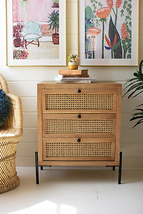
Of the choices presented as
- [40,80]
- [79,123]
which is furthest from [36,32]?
[79,123]

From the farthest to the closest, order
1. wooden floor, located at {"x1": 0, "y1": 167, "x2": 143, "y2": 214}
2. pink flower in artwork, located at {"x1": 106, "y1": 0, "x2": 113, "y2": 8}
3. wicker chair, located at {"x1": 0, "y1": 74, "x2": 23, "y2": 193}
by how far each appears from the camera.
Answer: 1. pink flower in artwork, located at {"x1": 106, "y1": 0, "x2": 113, "y2": 8}
2. wicker chair, located at {"x1": 0, "y1": 74, "x2": 23, "y2": 193}
3. wooden floor, located at {"x1": 0, "y1": 167, "x2": 143, "y2": 214}

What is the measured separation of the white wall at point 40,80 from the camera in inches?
86.8

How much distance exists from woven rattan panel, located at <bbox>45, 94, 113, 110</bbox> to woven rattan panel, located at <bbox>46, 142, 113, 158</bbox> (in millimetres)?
300

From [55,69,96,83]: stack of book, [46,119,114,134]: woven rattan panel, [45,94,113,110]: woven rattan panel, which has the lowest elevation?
[46,119,114,134]: woven rattan panel

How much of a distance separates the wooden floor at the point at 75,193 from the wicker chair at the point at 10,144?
0.08 meters

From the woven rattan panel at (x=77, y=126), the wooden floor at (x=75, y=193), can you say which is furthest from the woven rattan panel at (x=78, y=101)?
the wooden floor at (x=75, y=193)

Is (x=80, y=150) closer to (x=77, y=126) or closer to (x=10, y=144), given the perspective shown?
(x=77, y=126)

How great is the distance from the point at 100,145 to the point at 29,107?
817 millimetres

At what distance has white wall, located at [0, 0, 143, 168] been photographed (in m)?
2.21

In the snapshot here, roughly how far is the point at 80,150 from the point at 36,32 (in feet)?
3.82

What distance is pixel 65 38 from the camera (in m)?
2.19

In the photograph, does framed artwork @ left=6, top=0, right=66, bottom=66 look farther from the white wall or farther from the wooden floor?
the wooden floor

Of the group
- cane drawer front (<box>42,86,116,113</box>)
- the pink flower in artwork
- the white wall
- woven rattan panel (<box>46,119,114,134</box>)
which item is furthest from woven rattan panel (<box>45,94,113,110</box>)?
the pink flower in artwork

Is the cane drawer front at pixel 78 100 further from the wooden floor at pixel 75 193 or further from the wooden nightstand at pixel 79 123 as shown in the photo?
the wooden floor at pixel 75 193
